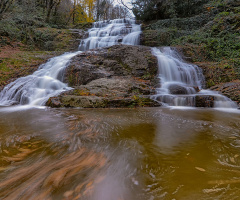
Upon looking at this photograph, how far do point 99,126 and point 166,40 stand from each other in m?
11.9

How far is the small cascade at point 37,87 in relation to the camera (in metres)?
5.62

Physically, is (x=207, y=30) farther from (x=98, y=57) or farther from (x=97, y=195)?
(x=97, y=195)

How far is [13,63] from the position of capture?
8320mm

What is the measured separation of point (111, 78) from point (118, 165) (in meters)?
6.01

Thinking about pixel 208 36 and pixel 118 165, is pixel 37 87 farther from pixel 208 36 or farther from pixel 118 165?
pixel 208 36

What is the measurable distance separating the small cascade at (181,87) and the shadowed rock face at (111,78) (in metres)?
0.52

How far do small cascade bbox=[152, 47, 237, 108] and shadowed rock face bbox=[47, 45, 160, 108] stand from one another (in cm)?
52

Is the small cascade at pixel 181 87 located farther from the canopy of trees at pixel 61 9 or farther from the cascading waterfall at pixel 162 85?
the canopy of trees at pixel 61 9

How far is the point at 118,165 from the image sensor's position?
4.49 feet

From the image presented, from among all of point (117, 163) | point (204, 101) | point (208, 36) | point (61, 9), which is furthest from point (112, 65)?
point (61, 9)

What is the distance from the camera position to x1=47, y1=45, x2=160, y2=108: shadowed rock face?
4840 millimetres

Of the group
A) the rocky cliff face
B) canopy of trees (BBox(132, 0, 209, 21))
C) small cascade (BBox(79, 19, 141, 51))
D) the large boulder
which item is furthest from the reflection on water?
canopy of trees (BBox(132, 0, 209, 21))

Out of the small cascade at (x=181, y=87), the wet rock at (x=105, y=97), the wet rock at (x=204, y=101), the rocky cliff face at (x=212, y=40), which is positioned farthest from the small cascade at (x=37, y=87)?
the rocky cliff face at (x=212, y=40)

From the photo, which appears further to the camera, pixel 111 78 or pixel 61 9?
pixel 61 9
